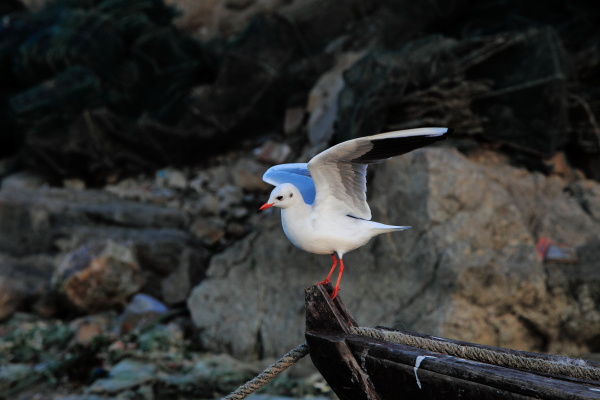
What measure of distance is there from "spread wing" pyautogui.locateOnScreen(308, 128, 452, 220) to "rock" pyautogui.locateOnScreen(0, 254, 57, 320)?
471cm

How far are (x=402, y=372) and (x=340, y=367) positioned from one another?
26 centimetres

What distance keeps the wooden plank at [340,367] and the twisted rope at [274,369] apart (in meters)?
0.10

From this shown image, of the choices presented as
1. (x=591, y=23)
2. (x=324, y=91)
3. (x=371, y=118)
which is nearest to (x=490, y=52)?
(x=371, y=118)

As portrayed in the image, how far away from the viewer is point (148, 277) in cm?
629

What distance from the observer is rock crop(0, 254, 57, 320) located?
609cm

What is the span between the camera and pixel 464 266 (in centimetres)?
429

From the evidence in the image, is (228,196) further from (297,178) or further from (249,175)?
(297,178)

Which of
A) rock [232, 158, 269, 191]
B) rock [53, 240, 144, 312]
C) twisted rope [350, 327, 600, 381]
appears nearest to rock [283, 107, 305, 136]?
rock [232, 158, 269, 191]

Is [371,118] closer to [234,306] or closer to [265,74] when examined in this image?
[234,306]

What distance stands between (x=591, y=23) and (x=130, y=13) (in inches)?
231

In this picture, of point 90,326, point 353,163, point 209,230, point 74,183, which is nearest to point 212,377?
point 90,326

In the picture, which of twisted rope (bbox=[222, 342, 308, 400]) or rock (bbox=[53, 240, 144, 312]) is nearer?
twisted rope (bbox=[222, 342, 308, 400])

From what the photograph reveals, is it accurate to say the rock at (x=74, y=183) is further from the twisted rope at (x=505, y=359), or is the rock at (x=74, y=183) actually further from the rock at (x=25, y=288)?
the twisted rope at (x=505, y=359)

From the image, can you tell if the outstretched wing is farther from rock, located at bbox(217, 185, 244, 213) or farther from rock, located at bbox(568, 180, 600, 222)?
rock, located at bbox(217, 185, 244, 213)
